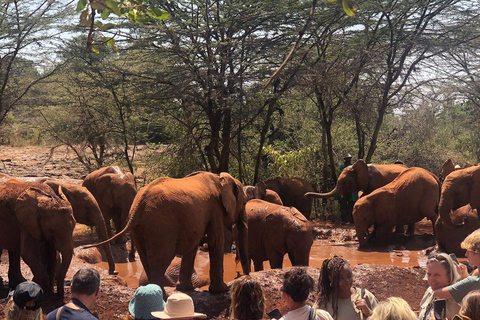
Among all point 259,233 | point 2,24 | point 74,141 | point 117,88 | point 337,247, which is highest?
point 2,24

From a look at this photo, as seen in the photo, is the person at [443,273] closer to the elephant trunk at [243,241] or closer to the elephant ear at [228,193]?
the elephant ear at [228,193]

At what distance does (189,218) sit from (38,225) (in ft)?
6.41

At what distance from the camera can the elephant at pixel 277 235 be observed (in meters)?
9.79

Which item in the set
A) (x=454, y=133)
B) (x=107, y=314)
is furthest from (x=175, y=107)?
(x=454, y=133)

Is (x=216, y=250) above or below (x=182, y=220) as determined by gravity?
below

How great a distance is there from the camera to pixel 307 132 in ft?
73.0

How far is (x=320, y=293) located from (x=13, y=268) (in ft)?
19.0

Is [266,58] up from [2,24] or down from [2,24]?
down

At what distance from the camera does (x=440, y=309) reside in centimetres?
457

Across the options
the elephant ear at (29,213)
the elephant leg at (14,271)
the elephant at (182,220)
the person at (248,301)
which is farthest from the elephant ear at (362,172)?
the person at (248,301)

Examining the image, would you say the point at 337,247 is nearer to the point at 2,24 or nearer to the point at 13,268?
the point at 13,268

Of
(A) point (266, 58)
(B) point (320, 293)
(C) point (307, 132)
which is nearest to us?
(B) point (320, 293)

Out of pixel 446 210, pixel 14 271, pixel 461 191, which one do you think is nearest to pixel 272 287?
pixel 14 271

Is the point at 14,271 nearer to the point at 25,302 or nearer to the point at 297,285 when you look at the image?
the point at 25,302
